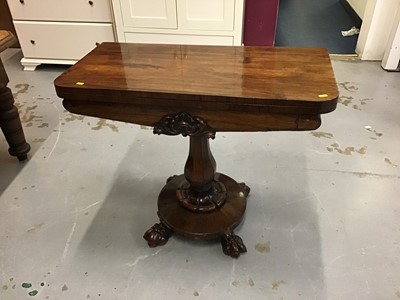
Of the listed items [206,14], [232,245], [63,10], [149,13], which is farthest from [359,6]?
[232,245]

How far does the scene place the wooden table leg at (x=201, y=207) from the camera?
1.18m

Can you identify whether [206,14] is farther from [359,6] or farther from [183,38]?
[359,6]

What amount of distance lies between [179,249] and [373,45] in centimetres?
222

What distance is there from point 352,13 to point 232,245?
3.11 m

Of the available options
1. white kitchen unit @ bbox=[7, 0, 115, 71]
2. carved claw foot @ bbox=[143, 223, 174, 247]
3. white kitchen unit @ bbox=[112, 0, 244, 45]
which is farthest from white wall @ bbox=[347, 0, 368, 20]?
carved claw foot @ bbox=[143, 223, 174, 247]

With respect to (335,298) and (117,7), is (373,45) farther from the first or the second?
(335,298)

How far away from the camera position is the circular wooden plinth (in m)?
1.19

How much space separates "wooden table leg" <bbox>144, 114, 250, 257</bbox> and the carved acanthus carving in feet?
0.56

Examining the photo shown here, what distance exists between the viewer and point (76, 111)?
990 millimetres

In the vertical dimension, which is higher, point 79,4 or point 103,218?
point 79,4

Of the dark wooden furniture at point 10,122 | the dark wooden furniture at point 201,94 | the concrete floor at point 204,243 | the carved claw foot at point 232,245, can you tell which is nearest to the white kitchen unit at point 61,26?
the concrete floor at point 204,243

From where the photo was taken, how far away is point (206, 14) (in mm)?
2068

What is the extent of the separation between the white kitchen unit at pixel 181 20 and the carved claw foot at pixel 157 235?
134 cm

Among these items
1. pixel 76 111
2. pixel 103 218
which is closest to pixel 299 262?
pixel 103 218
